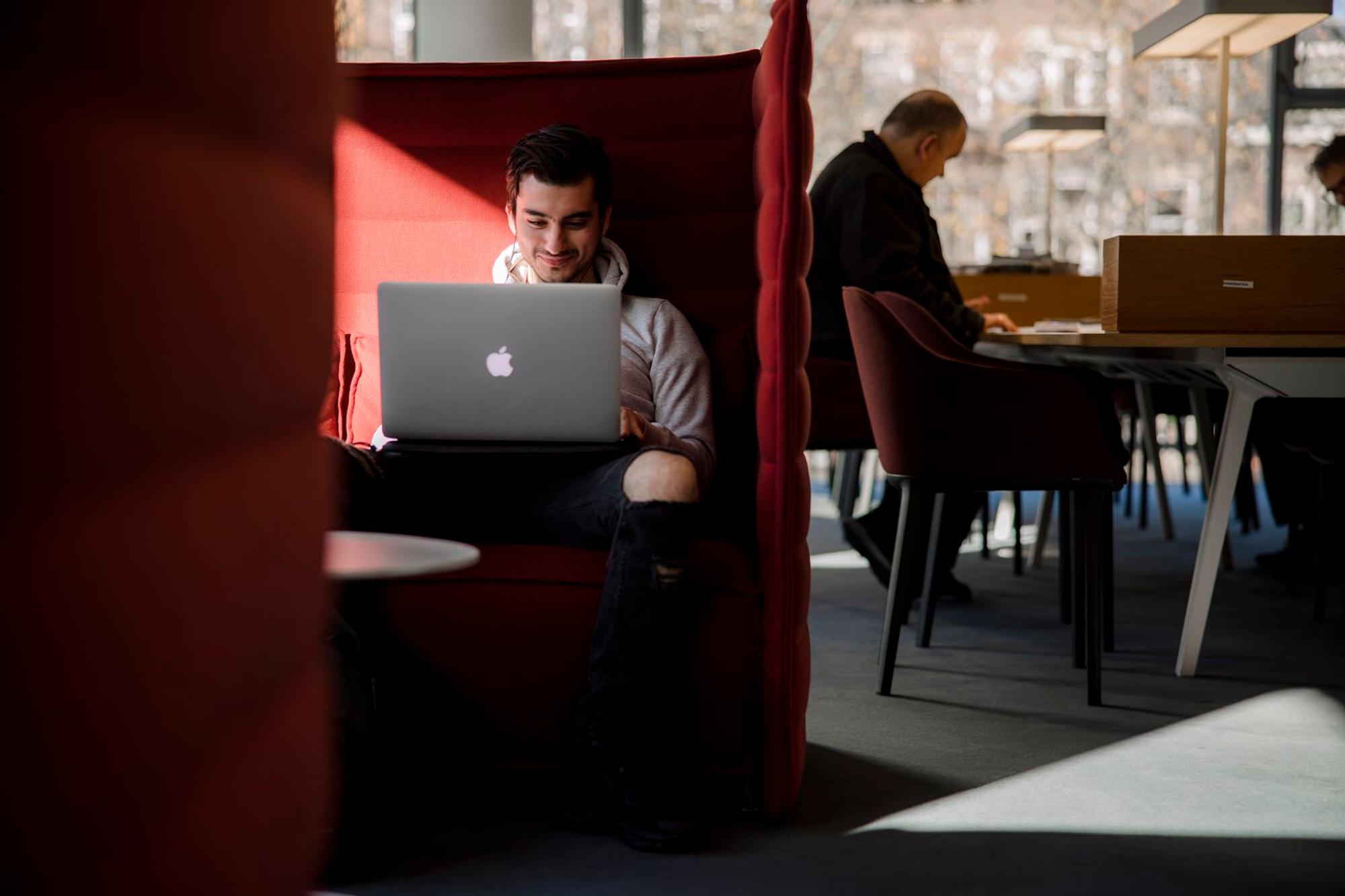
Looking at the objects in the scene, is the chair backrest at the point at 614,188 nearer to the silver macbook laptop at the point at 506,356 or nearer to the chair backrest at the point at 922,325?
the silver macbook laptop at the point at 506,356

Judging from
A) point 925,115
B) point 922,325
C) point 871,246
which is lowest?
point 922,325

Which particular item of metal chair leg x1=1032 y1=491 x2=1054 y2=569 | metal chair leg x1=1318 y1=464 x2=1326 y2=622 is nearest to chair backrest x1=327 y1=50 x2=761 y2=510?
metal chair leg x1=1318 y1=464 x2=1326 y2=622

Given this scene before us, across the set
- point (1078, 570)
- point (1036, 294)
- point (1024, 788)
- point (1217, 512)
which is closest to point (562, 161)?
point (1024, 788)

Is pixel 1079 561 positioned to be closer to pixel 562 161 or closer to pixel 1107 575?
pixel 1107 575

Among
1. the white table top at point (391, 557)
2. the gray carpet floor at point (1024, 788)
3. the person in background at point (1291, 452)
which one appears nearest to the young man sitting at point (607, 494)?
the gray carpet floor at point (1024, 788)

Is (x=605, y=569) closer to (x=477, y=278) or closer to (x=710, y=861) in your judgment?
(x=710, y=861)

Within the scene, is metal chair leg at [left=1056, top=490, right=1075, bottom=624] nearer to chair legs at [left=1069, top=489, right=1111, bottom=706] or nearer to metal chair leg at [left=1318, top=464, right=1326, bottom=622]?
chair legs at [left=1069, top=489, right=1111, bottom=706]

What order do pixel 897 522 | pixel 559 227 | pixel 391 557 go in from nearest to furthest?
pixel 391 557, pixel 559 227, pixel 897 522

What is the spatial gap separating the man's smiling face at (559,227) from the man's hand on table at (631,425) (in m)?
0.34

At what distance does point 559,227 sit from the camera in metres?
2.15

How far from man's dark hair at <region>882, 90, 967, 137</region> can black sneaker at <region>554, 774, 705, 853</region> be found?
8.29ft

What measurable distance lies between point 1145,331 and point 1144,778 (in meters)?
0.95

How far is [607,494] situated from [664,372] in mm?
316

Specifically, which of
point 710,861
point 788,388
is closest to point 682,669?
point 710,861
